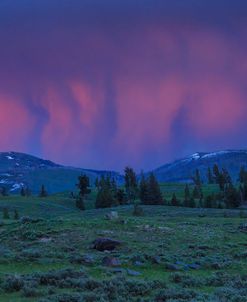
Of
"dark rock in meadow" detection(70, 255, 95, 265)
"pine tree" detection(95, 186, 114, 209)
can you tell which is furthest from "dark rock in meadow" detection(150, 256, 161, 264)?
"pine tree" detection(95, 186, 114, 209)

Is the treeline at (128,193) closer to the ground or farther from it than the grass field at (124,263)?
farther from it

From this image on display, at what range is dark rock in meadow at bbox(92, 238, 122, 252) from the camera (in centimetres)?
3816

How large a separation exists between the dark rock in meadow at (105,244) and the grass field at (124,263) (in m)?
0.53

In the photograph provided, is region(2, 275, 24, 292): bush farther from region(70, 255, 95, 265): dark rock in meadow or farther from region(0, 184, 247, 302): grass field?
region(70, 255, 95, 265): dark rock in meadow

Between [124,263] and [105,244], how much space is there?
21.8ft

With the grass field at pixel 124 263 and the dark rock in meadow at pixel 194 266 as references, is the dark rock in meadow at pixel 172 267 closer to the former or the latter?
the grass field at pixel 124 263

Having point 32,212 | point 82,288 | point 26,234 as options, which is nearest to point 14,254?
point 26,234

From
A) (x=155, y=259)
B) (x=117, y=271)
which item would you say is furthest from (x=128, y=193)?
(x=117, y=271)

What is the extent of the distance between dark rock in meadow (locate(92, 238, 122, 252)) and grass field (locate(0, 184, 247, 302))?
1.74 feet

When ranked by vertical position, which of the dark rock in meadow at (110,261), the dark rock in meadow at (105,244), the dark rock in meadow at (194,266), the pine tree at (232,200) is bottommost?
the dark rock in meadow at (194,266)

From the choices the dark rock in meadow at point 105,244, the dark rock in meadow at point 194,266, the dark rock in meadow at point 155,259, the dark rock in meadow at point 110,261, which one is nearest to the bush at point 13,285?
the dark rock in meadow at point 110,261

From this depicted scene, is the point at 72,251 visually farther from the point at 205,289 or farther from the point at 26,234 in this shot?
the point at 205,289

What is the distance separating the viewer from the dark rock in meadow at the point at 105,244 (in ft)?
125

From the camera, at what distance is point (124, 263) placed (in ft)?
105
